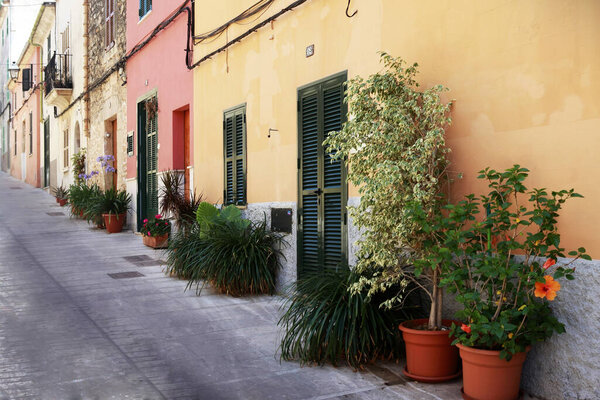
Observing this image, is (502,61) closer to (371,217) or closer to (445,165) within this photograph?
(445,165)

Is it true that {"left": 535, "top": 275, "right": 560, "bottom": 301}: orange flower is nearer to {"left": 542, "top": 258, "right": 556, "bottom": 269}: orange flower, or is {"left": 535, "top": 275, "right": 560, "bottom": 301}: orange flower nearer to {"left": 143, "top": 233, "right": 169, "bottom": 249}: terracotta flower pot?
{"left": 542, "top": 258, "right": 556, "bottom": 269}: orange flower

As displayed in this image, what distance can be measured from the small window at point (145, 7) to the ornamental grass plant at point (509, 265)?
9.88 m

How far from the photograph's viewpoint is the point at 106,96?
15.4 metres

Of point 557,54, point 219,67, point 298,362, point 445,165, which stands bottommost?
point 298,362

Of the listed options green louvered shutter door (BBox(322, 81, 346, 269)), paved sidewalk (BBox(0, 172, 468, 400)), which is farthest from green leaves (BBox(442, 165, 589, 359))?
green louvered shutter door (BBox(322, 81, 346, 269))

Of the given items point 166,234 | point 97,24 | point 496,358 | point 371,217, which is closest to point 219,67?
point 166,234

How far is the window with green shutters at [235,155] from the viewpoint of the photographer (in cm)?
861

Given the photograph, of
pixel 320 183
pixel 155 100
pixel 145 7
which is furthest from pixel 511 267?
pixel 145 7

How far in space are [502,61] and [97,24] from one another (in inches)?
549

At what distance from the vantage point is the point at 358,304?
190 inches

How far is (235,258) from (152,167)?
578 centimetres

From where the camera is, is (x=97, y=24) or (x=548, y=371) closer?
(x=548, y=371)

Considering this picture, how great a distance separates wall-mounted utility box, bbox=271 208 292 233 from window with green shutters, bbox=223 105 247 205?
3.22ft

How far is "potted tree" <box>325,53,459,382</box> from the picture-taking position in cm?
439
